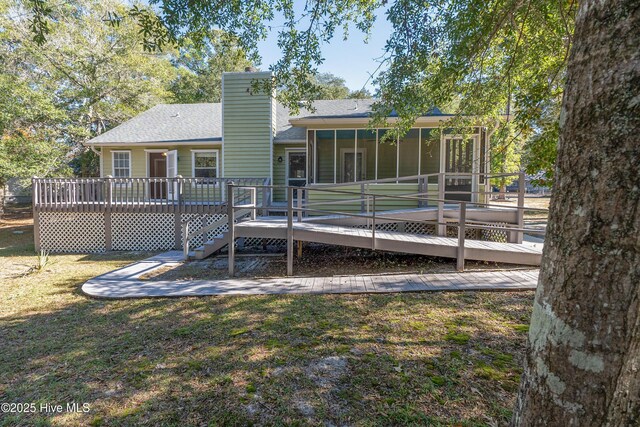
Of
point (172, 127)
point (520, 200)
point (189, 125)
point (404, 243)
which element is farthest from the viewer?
point (189, 125)

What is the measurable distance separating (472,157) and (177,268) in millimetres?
8337

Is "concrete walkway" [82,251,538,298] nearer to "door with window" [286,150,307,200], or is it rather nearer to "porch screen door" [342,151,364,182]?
"porch screen door" [342,151,364,182]

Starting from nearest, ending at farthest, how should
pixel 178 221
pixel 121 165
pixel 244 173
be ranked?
pixel 178 221 → pixel 244 173 → pixel 121 165

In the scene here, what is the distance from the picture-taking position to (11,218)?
1766 centimetres

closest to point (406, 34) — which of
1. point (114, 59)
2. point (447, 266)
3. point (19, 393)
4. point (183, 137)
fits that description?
point (447, 266)

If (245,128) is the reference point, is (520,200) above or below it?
below

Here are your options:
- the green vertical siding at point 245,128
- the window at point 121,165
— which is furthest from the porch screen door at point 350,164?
the window at point 121,165

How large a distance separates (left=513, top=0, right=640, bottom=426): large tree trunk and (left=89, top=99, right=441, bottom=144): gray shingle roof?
34.8 ft

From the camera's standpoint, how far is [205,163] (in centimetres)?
1310

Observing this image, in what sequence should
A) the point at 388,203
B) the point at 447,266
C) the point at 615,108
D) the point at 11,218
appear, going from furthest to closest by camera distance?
the point at 11,218 → the point at 388,203 → the point at 447,266 → the point at 615,108

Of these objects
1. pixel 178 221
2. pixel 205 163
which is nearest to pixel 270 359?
pixel 178 221

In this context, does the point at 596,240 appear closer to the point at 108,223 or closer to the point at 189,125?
the point at 108,223

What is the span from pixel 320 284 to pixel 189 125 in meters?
11.0

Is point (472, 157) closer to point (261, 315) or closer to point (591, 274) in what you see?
point (261, 315)
